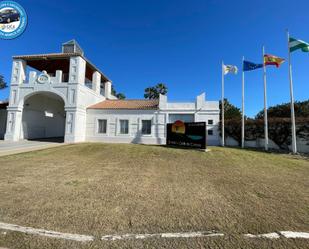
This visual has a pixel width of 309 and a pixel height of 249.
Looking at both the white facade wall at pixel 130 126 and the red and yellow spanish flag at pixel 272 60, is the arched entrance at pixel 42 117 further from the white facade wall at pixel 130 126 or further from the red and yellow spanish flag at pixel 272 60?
the red and yellow spanish flag at pixel 272 60

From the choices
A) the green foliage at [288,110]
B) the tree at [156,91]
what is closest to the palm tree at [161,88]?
the tree at [156,91]

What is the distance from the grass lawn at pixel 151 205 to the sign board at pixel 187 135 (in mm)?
6513

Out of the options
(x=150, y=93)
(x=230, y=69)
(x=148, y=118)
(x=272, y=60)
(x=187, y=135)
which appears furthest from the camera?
(x=150, y=93)

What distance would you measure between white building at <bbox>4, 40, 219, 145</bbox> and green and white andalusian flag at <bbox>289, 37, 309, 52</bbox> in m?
7.64

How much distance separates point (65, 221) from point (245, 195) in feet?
15.1

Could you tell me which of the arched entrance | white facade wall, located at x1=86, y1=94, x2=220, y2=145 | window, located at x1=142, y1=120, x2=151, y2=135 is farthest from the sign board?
the arched entrance

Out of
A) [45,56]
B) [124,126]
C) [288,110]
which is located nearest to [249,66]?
[124,126]

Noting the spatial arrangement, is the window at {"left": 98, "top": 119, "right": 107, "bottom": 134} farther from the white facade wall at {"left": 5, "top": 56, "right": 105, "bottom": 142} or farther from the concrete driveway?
the concrete driveway

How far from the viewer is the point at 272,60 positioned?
14.7m

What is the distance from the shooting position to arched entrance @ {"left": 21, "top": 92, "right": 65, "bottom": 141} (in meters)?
19.4

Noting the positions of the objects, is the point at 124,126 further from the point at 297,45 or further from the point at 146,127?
the point at 297,45

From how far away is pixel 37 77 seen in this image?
1833cm

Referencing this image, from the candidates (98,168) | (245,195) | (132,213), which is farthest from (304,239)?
(98,168)

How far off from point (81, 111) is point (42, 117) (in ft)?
23.8
